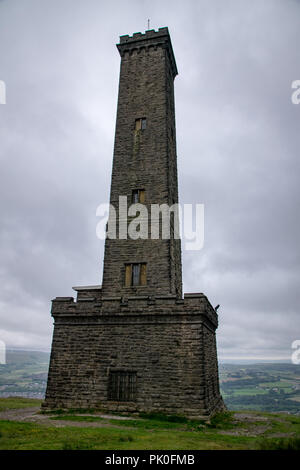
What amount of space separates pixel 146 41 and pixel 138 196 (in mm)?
12893

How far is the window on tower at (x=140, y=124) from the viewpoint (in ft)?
71.0

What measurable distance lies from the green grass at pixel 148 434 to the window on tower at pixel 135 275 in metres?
6.56

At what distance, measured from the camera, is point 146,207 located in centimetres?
1927

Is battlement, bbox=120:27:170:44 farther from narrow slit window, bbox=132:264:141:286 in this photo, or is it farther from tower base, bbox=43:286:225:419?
tower base, bbox=43:286:225:419

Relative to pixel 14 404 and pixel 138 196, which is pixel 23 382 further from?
pixel 138 196

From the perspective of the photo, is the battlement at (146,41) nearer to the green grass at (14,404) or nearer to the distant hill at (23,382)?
the green grass at (14,404)

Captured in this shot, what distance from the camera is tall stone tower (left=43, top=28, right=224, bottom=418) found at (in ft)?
49.2

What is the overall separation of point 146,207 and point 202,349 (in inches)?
Result: 341

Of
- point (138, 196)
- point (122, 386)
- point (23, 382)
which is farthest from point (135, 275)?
point (23, 382)

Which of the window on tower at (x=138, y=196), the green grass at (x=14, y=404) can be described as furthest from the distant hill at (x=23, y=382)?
the window on tower at (x=138, y=196)

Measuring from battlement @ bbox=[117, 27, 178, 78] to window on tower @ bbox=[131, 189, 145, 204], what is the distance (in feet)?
38.8

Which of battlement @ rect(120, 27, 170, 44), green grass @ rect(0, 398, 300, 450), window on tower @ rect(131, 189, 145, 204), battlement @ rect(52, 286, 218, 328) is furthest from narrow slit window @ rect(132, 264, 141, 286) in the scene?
battlement @ rect(120, 27, 170, 44)
